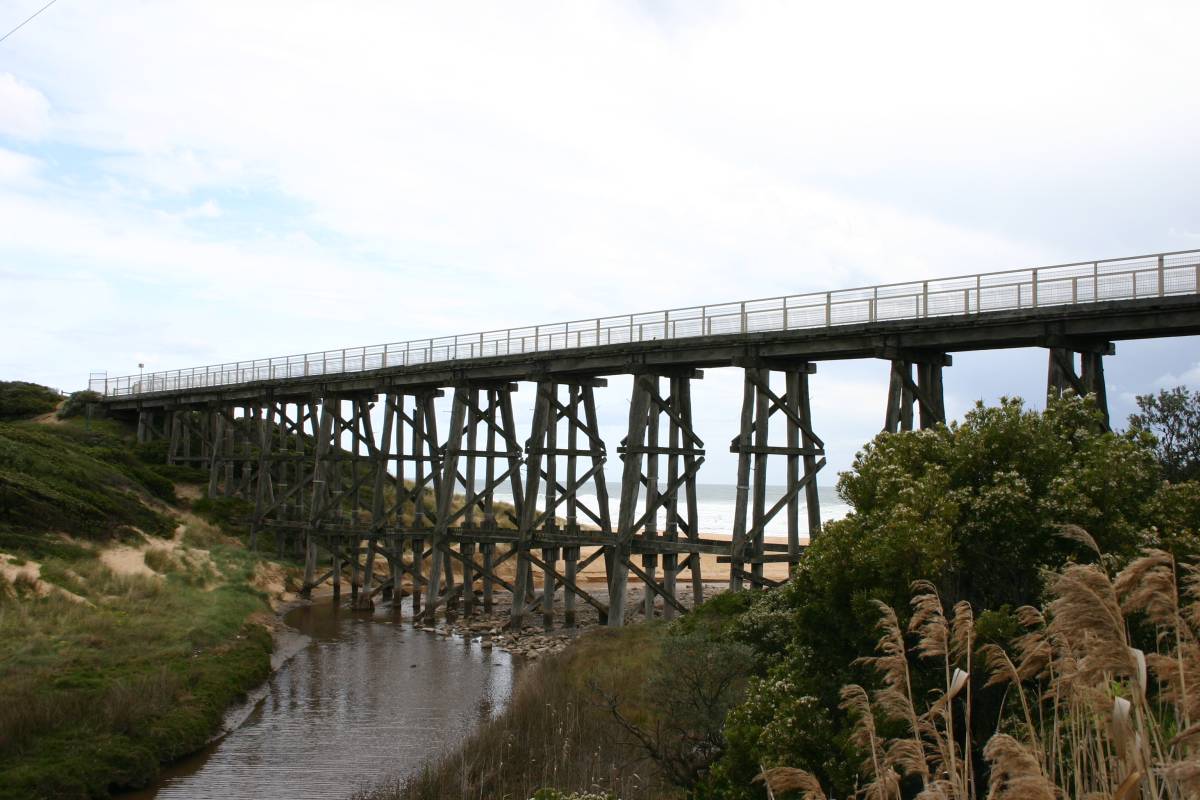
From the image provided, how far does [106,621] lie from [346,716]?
7.11 m

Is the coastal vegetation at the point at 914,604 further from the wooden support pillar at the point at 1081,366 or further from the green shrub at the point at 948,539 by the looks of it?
the wooden support pillar at the point at 1081,366

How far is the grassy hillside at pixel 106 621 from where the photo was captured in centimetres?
1534

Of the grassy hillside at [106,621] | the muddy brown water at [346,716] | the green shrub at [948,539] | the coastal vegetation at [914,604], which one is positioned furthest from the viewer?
the muddy brown water at [346,716]

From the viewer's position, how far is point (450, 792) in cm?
1362

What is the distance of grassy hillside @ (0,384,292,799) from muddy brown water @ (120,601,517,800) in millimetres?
694

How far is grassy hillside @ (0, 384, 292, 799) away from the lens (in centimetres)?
1534

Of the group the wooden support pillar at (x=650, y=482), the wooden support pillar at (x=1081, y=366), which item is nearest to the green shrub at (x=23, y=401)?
the wooden support pillar at (x=650, y=482)

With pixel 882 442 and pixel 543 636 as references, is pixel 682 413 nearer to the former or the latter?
pixel 543 636

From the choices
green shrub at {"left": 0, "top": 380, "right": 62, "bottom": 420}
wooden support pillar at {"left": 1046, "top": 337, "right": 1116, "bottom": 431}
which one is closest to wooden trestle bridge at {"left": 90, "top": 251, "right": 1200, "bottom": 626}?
wooden support pillar at {"left": 1046, "top": 337, "right": 1116, "bottom": 431}

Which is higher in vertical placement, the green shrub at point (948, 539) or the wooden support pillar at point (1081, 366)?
the wooden support pillar at point (1081, 366)

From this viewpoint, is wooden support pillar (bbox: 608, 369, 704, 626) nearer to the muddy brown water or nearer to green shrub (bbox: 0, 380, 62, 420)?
the muddy brown water

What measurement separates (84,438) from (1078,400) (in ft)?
165

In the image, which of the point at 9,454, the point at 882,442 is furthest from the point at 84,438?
the point at 882,442

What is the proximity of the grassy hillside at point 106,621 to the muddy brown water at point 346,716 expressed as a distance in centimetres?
69
